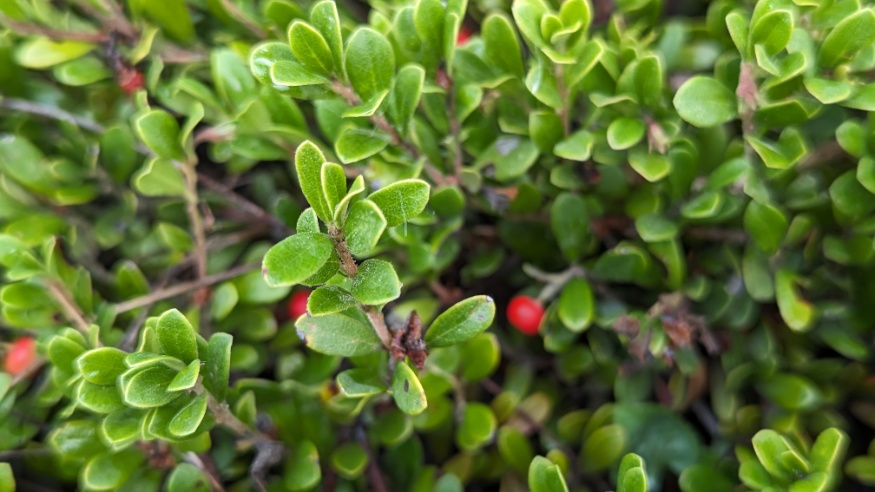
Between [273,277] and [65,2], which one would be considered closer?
[273,277]

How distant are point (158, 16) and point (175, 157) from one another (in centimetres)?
33

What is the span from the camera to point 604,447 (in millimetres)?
1282

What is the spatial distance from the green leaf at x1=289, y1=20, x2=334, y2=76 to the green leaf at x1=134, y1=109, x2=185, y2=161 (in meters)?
0.35

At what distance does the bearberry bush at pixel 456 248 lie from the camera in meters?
1.02

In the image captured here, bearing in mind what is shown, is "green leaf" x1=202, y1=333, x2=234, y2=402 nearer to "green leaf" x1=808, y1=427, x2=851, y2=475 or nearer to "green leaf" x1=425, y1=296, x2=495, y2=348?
"green leaf" x1=425, y1=296, x2=495, y2=348

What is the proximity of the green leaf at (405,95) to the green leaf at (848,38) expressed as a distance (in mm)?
580

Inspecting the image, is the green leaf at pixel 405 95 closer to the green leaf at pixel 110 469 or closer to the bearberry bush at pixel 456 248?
the bearberry bush at pixel 456 248

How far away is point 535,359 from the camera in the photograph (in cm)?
144

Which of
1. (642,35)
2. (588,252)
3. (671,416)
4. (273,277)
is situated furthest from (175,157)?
(671,416)

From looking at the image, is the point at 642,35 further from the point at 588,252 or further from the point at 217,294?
the point at 217,294

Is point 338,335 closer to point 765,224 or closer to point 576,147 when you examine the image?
point 576,147

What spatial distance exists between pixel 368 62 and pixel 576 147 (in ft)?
1.11

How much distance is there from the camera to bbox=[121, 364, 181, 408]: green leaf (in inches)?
34.9

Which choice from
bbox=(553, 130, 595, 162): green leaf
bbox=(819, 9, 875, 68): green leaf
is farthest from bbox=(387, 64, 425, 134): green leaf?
bbox=(819, 9, 875, 68): green leaf
